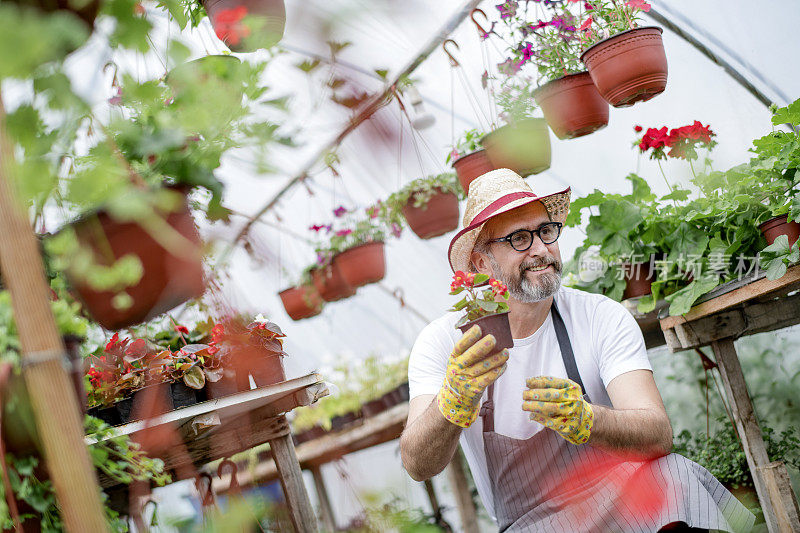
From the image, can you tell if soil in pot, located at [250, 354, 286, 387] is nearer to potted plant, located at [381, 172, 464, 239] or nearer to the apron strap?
the apron strap

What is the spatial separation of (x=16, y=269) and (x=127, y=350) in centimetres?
176

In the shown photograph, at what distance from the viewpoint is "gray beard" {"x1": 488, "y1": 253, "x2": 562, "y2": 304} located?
6.76ft

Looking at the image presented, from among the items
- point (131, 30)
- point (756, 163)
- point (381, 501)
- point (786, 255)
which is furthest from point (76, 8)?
point (756, 163)

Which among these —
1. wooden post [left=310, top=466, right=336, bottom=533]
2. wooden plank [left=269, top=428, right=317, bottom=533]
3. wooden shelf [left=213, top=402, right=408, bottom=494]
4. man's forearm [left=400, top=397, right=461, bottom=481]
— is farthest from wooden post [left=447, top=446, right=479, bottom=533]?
man's forearm [left=400, top=397, right=461, bottom=481]

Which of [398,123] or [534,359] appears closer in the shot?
[398,123]

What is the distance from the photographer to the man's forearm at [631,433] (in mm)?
1729

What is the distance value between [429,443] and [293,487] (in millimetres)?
859

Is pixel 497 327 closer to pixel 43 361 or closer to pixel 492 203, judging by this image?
pixel 492 203

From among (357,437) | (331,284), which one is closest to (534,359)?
(331,284)

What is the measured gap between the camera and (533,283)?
2.07m

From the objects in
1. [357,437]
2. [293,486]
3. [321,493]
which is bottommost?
[321,493]

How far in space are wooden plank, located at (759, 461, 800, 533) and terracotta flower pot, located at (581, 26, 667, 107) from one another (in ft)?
4.92

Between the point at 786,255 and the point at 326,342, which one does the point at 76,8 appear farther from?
the point at 326,342

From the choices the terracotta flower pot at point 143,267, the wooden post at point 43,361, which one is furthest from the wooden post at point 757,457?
the wooden post at point 43,361
